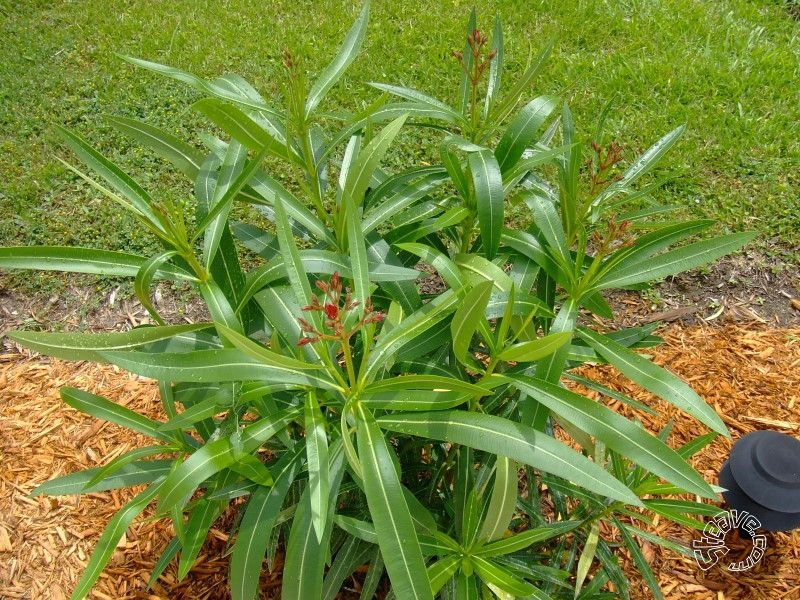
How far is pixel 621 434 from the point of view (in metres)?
1.46

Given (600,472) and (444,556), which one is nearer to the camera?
(600,472)

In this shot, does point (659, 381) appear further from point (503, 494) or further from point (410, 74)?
point (410, 74)

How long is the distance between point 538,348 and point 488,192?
527 millimetres

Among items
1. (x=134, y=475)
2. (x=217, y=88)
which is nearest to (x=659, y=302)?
(x=217, y=88)

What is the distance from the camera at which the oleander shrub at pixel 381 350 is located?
1.40 meters

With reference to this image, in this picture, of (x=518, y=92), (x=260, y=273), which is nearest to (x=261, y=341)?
(x=260, y=273)

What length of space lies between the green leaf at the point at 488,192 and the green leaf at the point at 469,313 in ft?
1.47

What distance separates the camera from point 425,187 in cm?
200

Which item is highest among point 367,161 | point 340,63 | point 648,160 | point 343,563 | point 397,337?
point 648,160

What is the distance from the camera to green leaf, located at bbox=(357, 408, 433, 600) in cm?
131

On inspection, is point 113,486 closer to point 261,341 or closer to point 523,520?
point 261,341

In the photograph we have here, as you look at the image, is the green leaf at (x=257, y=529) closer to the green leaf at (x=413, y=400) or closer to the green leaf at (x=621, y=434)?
the green leaf at (x=413, y=400)

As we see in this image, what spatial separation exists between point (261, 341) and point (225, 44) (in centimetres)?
391

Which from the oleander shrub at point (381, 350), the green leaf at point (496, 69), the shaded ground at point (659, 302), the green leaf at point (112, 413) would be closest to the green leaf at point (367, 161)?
the oleander shrub at point (381, 350)
